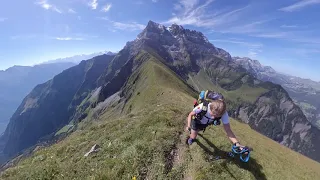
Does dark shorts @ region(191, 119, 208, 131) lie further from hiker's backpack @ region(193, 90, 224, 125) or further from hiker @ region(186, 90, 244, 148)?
hiker's backpack @ region(193, 90, 224, 125)

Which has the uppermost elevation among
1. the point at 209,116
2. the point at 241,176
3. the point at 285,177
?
the point at 209,116

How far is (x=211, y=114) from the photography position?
14.2 metres

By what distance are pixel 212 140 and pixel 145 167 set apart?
6.92 metres

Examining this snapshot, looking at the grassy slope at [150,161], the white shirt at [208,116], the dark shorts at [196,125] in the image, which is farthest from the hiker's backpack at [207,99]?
the grassy slope at [150,161]

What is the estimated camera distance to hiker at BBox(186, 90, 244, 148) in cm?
1383

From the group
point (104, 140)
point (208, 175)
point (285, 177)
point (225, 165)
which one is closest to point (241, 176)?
point (225, 165)

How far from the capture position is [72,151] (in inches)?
777

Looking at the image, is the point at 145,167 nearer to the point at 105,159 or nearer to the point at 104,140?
the point at 105,159

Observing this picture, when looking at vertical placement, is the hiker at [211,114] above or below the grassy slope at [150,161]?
above

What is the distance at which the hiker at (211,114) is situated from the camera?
13.8 meters

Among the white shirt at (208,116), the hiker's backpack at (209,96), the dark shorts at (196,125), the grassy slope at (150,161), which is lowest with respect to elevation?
the grassy slope at (150,161)

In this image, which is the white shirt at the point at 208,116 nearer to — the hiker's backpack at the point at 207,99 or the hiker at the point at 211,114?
the hiker at the point at 211,114

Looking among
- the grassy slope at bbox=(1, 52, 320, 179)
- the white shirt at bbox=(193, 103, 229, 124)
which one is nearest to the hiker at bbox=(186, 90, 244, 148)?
the white shirt at bbox=(193, 103, 229, 124)

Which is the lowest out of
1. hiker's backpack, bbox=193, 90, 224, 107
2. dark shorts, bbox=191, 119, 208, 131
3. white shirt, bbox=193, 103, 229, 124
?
dark shorts, bbox=191, 119, 208, 131
